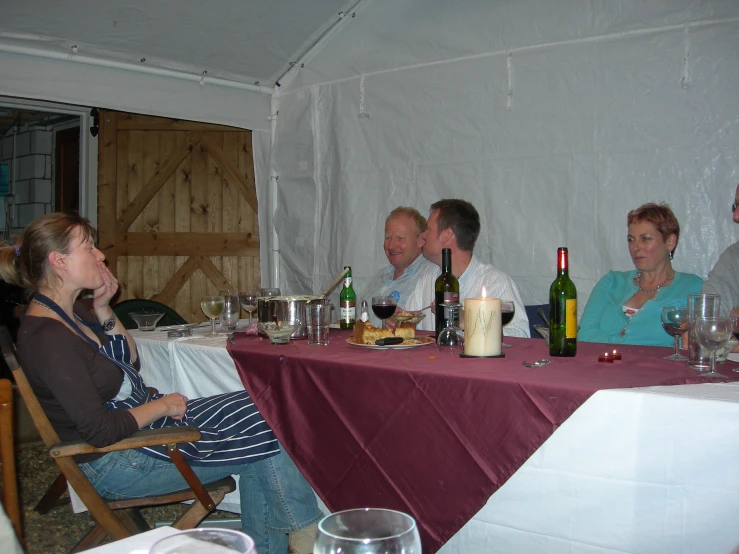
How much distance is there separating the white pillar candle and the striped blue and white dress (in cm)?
65

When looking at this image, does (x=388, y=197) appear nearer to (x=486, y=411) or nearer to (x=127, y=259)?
(x=127, y=259)

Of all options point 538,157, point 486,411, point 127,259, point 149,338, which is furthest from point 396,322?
point 127,259

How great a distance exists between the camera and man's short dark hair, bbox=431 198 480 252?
113 inches

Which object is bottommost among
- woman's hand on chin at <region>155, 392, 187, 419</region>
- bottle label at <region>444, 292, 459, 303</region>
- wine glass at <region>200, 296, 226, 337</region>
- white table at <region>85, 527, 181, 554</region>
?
woman's hand on chin at <region>155, 392, 187, 419</region>

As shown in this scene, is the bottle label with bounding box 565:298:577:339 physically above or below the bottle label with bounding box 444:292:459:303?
below

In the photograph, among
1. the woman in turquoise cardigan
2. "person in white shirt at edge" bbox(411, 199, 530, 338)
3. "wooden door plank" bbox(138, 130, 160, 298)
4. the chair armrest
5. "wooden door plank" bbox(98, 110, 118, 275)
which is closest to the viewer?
the chair armrest

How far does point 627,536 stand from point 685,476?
190 millimetres

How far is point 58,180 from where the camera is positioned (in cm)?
723

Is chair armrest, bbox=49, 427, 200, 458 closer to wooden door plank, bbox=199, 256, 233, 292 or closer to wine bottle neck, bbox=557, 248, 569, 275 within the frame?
wine bottle neck, bbox=557, 248, 569, 275

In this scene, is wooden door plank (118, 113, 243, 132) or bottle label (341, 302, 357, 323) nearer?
bottle label (341, 302, 357, 323)

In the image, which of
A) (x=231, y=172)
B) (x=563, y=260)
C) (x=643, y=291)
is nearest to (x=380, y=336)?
(x=563, y=260)

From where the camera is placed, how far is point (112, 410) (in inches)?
66.8

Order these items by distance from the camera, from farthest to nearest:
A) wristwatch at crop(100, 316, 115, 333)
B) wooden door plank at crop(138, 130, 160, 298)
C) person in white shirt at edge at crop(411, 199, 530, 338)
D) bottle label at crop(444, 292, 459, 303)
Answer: wooden door plank at crop(138, 130, 160, 298) → person in white shirt at edge at crop(411, 199, 530, 338) → wristwatch at crop(100, 316, 115, 333) → bottle label at crop(444, 292, 459, 303)

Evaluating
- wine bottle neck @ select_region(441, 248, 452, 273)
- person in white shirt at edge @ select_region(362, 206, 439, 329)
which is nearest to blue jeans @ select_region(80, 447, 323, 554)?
wine bottle neck @ select_region(441, 248, 452, 273)
